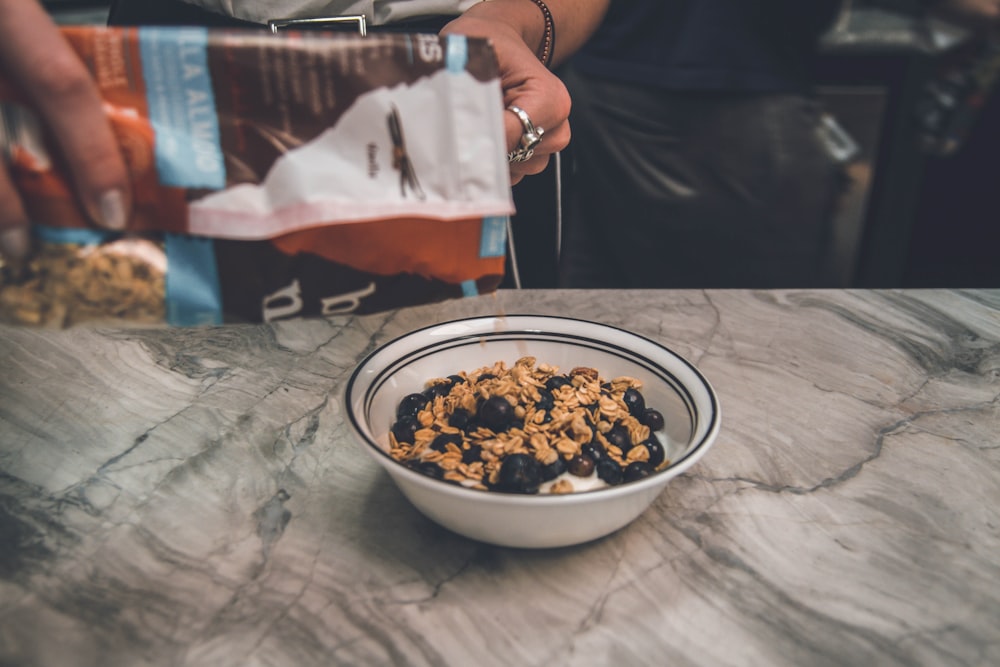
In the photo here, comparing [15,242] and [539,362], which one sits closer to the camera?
[15,242]

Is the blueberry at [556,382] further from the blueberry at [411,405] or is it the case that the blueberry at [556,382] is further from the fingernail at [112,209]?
the fingernail at [112,209]

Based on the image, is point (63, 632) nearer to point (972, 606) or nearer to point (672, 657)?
point (672, 657)

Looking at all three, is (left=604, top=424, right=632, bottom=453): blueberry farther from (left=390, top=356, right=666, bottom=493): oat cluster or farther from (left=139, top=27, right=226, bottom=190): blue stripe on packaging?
(left=139, top=27, right=226, bottom=190): blue stripe on packaging

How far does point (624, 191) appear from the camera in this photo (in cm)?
163

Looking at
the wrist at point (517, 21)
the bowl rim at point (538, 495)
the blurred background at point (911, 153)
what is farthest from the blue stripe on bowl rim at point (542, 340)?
the blurred background at point (911, 153)

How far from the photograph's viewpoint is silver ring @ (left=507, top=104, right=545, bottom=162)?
69 centimetres

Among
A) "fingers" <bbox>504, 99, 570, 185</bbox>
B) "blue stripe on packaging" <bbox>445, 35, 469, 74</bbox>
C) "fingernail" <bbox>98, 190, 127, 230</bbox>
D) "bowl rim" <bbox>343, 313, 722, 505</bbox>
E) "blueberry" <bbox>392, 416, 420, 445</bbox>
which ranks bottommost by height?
"blueberry" <bbox>392, 416, 420, 445</bbox>

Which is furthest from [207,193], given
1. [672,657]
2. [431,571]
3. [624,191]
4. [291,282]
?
[624,191]

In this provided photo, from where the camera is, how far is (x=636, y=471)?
0.59 metres

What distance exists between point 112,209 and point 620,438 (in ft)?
1.35

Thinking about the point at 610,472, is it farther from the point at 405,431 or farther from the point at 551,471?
the point at 405,431

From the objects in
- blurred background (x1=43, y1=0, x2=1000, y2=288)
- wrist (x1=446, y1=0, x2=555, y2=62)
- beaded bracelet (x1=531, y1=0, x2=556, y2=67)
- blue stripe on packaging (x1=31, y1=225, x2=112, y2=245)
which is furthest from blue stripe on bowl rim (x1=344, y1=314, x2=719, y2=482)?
blurred background (x1=43, y1=0, x2=1000, y2=288)

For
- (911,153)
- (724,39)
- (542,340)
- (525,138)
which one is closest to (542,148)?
(525,138)

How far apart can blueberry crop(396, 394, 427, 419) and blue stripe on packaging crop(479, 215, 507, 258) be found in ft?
0.63
